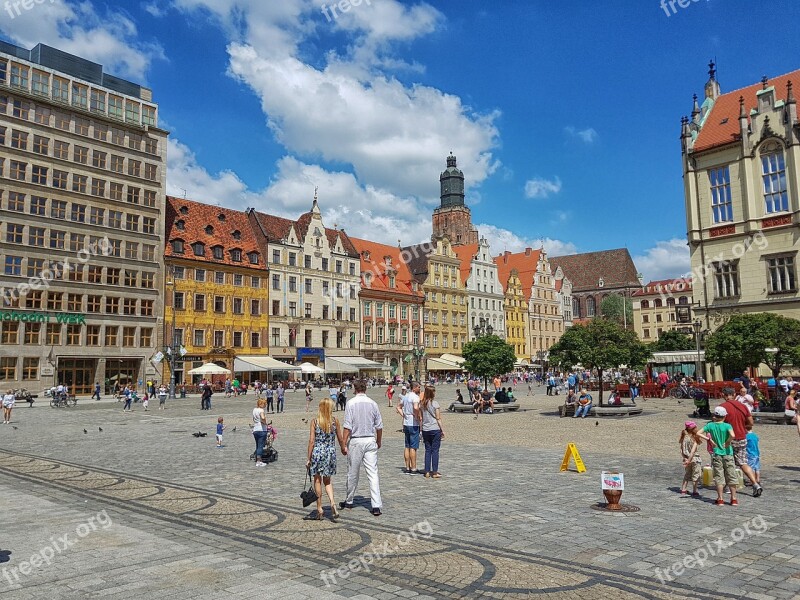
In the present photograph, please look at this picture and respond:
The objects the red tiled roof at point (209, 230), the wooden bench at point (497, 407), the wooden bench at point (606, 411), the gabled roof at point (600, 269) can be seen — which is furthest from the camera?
the gabled roof at point (600, 269)

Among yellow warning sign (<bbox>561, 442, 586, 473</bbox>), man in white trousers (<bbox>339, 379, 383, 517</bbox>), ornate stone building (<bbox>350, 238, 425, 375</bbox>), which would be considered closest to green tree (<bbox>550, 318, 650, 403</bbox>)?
yellow warning sign (<bbox>561, 442, 586, 473</bbox>)

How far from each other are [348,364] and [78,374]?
2476cm

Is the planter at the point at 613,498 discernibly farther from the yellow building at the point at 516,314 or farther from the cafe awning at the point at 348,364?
the yellow building at the point at 516,314

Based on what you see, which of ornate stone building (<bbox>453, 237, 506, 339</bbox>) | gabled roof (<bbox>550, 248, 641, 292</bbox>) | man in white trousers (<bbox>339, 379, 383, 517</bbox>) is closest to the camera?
man in white trousers (<bbox>339, 379, 383, 517</bbox>)

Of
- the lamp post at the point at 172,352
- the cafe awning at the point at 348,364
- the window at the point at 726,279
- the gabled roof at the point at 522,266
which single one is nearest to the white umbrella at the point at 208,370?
the lamp post at the point at 172,352

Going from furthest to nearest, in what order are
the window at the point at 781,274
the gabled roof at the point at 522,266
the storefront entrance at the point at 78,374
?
the gabled roof at the point at 522,266 → the storefront entrance at the point at 78,374 → the window at the point at 781,274

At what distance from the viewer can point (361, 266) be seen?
3004 inches

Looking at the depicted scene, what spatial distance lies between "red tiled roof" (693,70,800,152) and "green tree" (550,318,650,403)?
1821 centimetres

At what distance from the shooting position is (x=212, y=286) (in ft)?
196

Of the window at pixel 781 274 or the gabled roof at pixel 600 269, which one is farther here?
the gabled roof at pixel 600 269

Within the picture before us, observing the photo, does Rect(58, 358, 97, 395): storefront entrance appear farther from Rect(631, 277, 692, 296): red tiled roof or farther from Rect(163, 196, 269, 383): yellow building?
Rect(631, 277, 692, 296): red tiled roof

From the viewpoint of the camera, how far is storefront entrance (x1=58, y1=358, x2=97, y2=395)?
50.0 m

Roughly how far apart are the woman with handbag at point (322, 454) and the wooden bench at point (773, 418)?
19026 millimetres

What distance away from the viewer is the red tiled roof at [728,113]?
132 ft
